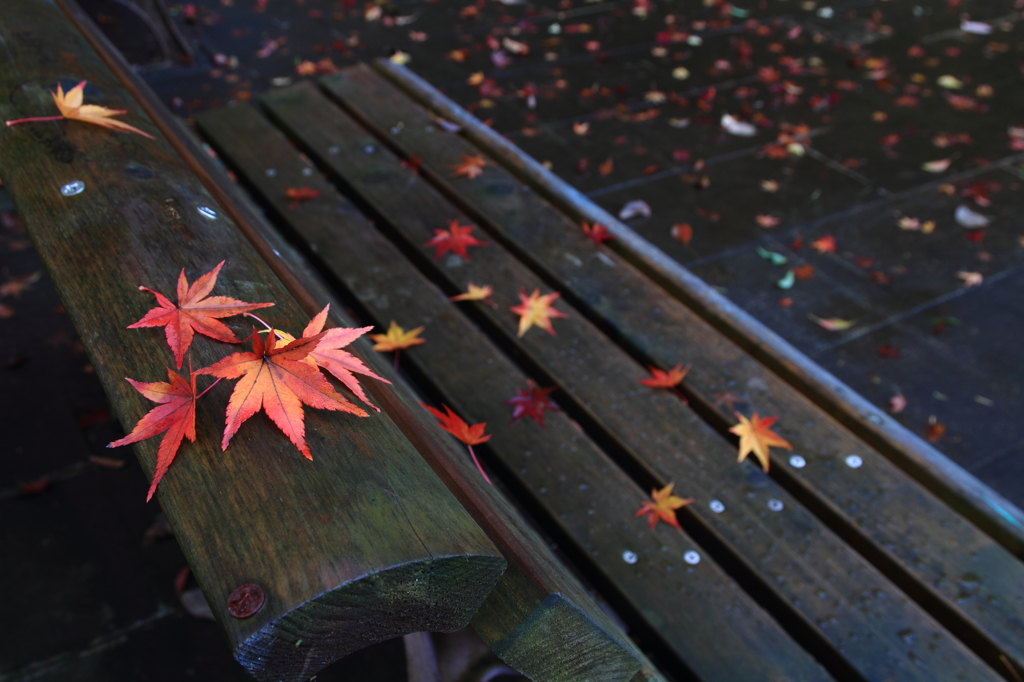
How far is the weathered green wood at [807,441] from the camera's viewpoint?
1.24 meters

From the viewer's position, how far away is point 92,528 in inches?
82.4

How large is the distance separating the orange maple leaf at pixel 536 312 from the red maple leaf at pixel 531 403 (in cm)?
17

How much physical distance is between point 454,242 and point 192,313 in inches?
40.3

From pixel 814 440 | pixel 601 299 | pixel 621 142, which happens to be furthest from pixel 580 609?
pixel 621 142

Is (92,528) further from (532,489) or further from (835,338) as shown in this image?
(835,338)

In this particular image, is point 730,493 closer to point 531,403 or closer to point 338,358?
point 531,403

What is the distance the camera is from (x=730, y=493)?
1.39 meters

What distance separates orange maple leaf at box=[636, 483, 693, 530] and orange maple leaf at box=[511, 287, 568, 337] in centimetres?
49

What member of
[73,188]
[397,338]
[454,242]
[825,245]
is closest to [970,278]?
[825,245]

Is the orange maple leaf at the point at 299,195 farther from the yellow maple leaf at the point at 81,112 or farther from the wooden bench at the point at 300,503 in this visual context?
the wooden bench at the point at 300,503

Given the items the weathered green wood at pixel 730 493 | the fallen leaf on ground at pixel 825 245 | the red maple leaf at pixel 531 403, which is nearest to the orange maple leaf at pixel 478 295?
the weathered green wood at pixel 730 493

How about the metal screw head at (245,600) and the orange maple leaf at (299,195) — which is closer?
the metal screw head at (245,600)

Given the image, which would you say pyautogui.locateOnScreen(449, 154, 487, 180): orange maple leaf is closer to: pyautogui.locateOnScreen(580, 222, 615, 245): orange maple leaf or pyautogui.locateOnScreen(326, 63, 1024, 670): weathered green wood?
pyautogui.locateOnScreen(326, 63, 1024, 670): weathered green wood

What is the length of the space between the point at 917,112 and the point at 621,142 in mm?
1918
